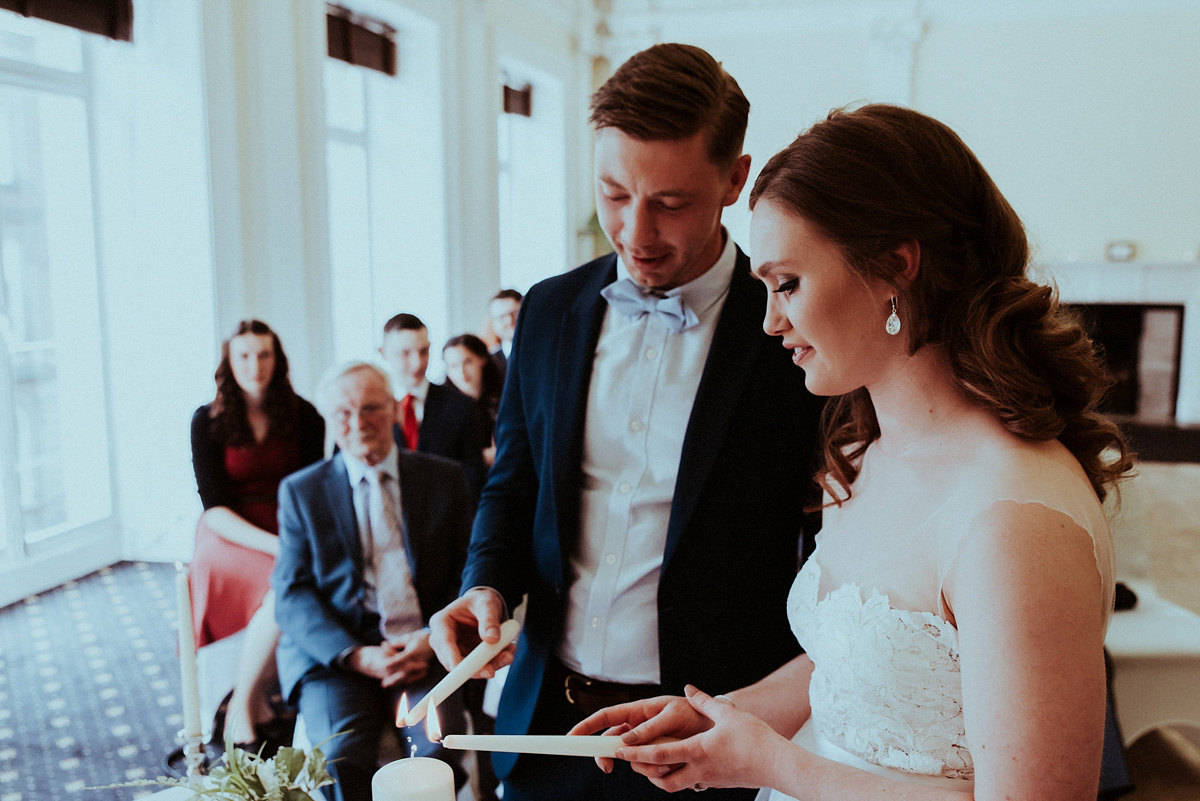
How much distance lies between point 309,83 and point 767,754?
525 centimetres

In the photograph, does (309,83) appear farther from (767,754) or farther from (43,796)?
(767,754)

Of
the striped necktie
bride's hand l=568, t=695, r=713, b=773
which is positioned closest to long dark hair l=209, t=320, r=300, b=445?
the striped necktie

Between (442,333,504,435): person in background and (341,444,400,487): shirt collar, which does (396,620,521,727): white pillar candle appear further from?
(442,333,504,435): person in background

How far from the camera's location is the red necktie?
4273 millimetres

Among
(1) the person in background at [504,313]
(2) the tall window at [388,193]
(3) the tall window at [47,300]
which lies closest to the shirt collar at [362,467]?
(1) the person in background at [504,313]

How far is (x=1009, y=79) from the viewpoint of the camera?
8.83m

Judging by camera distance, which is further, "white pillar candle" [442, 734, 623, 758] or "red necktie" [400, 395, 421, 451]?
"red necktie" [400, 395, 421, 451]

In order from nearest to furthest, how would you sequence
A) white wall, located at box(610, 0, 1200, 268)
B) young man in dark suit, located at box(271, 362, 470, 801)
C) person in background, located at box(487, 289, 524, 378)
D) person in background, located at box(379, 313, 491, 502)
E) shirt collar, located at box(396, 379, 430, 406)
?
young man in dark suit, located at box(271, 362, 470, 801) → person in background, located at box(379, 313, 491, 502) → shirt collar, located at box(396, 379, 430, 406) → person in background, located at box(487, 289, 524, 378) → white wall, located at box(610, 0, 1200, 268)

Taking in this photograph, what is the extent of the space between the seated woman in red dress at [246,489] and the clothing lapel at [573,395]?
191cm

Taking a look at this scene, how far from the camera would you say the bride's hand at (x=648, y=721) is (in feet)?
3.59

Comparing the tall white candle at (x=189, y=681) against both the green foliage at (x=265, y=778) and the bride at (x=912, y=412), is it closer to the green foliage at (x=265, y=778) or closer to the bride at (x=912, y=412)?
the green foliage at (x=265, y=778)

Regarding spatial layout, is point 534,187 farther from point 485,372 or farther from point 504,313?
point 485,372

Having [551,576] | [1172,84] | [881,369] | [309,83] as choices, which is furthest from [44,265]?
[1172,84]

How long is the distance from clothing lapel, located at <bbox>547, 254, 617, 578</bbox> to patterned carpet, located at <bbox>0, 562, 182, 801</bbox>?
2.19m
